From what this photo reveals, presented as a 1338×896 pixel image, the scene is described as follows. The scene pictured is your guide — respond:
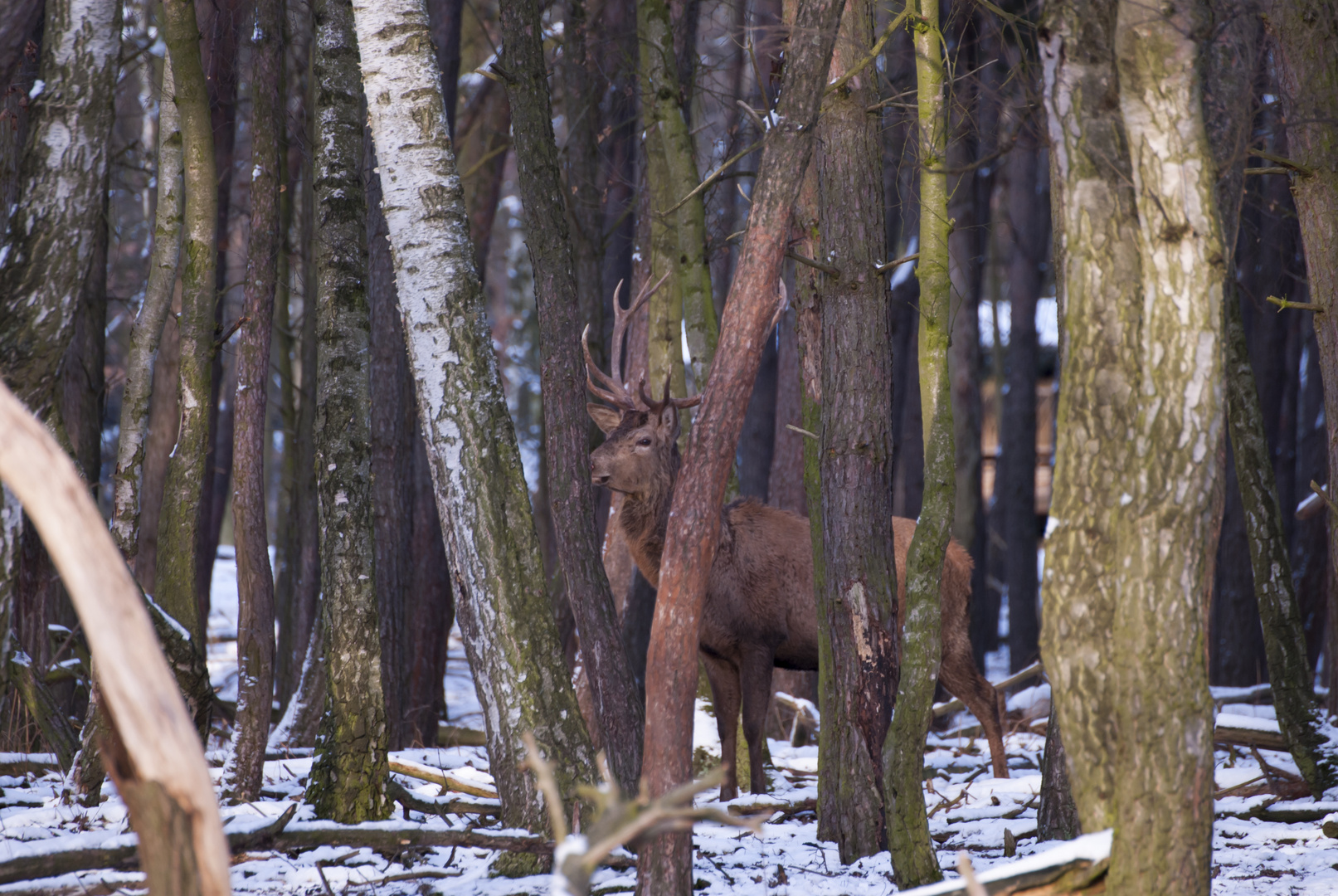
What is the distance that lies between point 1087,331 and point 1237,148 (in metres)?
1.13

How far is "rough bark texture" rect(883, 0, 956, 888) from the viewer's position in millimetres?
4422

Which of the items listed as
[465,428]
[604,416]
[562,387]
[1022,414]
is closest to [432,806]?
[465,428]

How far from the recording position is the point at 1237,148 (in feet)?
12.7

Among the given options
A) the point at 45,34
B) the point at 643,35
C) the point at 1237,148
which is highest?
the point at 643,35

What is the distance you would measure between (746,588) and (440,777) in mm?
2347

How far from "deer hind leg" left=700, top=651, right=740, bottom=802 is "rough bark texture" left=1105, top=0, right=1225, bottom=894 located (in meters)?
3.95

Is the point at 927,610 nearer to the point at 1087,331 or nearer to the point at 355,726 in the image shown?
the point at 1087,331

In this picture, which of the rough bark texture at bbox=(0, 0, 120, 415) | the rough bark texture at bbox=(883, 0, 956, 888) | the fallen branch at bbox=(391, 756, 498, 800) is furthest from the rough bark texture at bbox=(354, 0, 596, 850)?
the fallen branch at bbox=(391, 756, 498, 800)

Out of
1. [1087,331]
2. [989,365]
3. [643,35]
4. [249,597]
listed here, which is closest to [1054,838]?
[1087,331]

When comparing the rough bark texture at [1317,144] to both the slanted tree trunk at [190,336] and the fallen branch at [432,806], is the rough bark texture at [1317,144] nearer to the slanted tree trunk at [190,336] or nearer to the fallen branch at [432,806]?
the fallen branch at [432,806]

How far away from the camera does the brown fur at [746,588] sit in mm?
7199

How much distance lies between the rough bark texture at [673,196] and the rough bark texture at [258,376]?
2.52 metres

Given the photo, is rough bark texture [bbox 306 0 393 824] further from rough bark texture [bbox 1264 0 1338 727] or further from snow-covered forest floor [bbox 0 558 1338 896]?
rough bark texture [bbox 1264 0 1338 727]

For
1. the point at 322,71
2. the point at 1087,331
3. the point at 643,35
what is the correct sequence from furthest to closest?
the point at 643,35
the point at 322,71
the point at 1087,331
